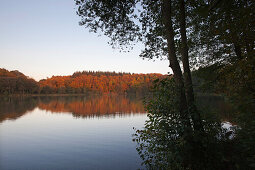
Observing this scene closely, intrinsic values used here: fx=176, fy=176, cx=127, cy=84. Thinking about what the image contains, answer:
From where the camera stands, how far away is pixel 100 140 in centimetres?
1432

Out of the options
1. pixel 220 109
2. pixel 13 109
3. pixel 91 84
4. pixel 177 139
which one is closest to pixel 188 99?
pixel 177 139

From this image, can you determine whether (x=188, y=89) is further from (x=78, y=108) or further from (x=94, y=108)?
(x=78, y=108)

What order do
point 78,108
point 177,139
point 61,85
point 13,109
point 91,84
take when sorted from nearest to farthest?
point 177,139 < point 13,109 < point 78,108 < point 61,85 < point 91,84

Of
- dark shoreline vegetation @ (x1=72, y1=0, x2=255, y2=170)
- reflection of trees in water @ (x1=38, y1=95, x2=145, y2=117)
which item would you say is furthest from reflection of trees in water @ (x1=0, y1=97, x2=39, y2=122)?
dark shoreline vegetation @ (x1=72, y1=0, x2=255, y2=170)

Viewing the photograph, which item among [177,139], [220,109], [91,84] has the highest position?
[91,84]

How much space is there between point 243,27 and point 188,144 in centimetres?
356

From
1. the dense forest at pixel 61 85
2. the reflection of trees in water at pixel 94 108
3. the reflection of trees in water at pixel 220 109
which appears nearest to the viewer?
the reflection of trees in water at pixel 220 109

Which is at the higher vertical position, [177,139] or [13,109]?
[177,139]

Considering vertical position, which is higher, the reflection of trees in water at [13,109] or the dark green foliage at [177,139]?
the dark green foliage at [177,139]

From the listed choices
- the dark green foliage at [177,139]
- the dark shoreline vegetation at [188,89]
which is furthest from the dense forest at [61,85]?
the dark green foliage at [177,139]

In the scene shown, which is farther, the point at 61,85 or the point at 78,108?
the point at 61,85

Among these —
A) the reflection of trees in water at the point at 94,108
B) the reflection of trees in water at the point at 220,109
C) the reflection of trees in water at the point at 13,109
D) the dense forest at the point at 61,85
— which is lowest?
the reflection of trees in water at the point at 94,108

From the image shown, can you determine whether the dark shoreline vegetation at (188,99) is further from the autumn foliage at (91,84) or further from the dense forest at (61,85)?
the autumn foliage at (91,84)

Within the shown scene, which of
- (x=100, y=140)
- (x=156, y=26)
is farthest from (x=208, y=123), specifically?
(x=100, y=140)
